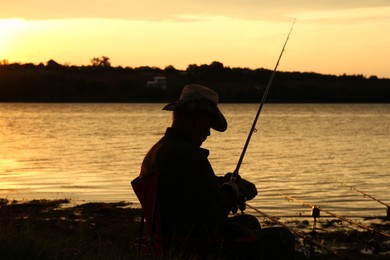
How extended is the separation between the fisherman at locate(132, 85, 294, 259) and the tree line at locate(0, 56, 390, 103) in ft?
345

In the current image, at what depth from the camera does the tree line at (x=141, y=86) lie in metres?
120

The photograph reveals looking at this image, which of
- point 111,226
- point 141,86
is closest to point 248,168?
point 111,226

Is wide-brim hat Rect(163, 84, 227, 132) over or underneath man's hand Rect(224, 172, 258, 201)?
over

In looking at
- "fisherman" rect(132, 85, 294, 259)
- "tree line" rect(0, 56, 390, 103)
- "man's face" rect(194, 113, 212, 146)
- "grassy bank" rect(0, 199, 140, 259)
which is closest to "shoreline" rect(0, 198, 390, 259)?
"grassy bank" rect(0, 199, 140, 259)

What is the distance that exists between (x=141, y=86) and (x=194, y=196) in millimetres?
118598

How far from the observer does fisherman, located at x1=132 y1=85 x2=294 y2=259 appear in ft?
17.3

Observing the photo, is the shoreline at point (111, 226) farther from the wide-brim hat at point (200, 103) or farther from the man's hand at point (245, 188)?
the wide-brim hat at point (200, 103)

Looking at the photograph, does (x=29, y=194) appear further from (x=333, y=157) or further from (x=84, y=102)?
(x=84, y=102)

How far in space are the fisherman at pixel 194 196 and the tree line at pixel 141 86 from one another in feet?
345

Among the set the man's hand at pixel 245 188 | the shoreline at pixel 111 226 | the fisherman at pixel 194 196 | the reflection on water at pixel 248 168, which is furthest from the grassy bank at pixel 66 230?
the reflection on water at pixel 248 168

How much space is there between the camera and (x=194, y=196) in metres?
5.26

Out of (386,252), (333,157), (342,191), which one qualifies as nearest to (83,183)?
(342,191)

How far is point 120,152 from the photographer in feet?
116

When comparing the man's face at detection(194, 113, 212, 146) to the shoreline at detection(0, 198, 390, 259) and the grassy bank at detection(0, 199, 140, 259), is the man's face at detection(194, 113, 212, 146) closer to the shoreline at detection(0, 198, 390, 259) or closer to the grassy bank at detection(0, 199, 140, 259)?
the grassy bank at detection(0, 199, 140, 259)
